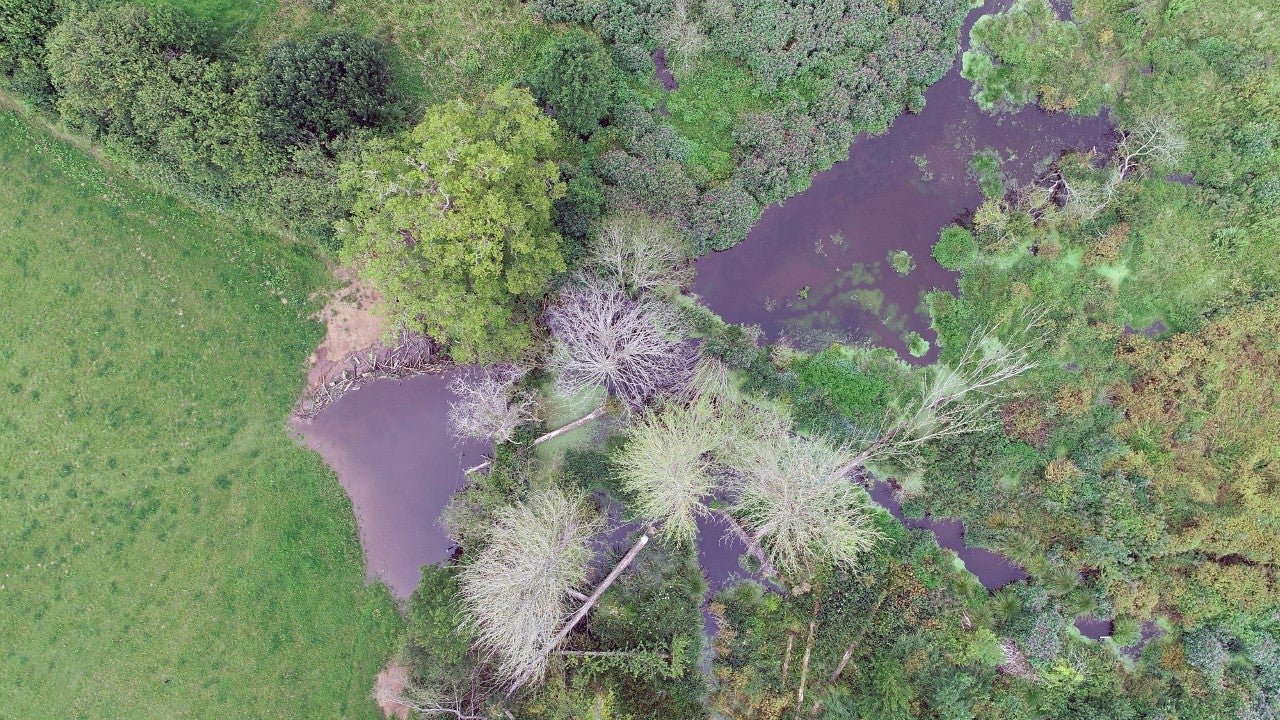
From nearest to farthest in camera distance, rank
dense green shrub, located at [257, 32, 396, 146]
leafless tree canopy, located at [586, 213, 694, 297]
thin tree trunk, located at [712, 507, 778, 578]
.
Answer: dense green shrub, located at [257, 32, 396, 146] → leafless tree canopy, located at [586, 213, 694, 297] → thin tree trunk, located at [712, 507, 778, 578]

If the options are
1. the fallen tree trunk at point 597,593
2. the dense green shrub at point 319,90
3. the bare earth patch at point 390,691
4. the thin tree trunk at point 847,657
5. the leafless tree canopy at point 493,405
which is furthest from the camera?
the bare earth patch at point 390,691

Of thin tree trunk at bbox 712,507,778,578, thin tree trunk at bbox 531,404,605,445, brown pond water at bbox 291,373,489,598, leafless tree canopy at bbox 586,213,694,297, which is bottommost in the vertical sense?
brown pond water at bbox 291,373,489,598

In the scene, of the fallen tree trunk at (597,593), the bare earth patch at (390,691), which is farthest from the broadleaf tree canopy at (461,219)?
the bare earth patch at (390,691)

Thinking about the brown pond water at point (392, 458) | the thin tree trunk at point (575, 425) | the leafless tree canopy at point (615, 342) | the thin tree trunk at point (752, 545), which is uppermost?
the leafless tree canopy at point (615, 342)

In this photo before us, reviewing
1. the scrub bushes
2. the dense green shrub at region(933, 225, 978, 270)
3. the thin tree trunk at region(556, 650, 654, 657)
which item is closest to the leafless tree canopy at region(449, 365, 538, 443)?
the thin tree trunk at region(556, 650, 654, 657)

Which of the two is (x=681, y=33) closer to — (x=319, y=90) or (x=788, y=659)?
(x=319, y=90)

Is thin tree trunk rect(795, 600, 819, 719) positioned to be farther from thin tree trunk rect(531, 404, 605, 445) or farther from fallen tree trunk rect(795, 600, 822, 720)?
thin tree trunk rect(531, 404, 605, 445)

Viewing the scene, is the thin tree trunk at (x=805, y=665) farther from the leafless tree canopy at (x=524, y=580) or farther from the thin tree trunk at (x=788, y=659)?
the leafless tree canopy at (x=524, y=580)

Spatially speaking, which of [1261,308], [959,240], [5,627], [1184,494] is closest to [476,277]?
[959,240]
